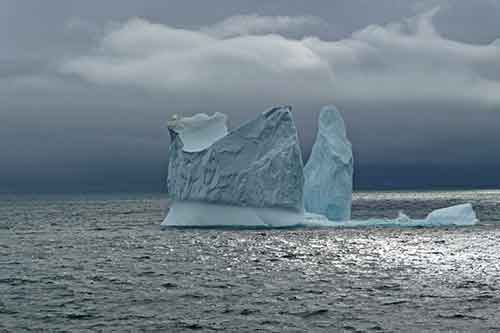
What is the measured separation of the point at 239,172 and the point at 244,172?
0.33 metres

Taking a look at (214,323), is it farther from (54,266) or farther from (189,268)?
(54,266)

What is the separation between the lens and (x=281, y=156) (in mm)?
38875

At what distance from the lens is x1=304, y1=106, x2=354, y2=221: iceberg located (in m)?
45.1

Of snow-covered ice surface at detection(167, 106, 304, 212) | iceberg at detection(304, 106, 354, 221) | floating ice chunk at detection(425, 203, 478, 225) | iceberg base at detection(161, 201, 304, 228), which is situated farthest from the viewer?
floating ice chunk at detection(425, 203, 478, 225)

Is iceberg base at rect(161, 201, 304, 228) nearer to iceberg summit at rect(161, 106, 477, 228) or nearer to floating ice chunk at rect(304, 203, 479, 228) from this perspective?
iceberg summit at rect(161, 106, 477, 228)

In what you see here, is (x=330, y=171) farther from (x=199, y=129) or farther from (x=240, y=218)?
(x=199, y=129)

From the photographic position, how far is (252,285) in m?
20.1

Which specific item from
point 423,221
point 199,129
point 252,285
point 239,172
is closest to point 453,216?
point 423,221

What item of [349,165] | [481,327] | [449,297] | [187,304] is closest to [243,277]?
[187,304]

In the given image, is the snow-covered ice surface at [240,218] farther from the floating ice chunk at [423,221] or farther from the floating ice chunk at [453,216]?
the floating ice chunk at [453,216]

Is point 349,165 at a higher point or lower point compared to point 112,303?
higher

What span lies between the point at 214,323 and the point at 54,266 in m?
12.5

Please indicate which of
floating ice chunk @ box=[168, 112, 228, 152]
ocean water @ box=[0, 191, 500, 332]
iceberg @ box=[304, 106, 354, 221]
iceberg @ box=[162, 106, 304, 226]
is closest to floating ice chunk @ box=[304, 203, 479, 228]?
iceberg @ box=[304, 106, 354, 221]

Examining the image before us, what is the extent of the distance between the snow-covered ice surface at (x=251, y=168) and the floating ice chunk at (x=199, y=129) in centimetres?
134
